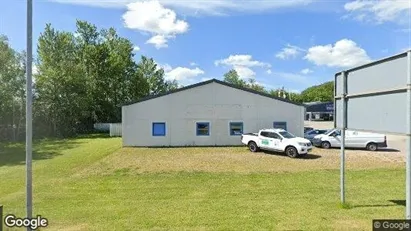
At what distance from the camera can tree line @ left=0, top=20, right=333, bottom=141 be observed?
35.1 m

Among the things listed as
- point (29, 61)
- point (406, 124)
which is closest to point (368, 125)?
point (406, 124)

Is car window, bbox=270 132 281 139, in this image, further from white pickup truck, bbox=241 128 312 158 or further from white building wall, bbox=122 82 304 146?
white building wall, bbox=122 82 304 146

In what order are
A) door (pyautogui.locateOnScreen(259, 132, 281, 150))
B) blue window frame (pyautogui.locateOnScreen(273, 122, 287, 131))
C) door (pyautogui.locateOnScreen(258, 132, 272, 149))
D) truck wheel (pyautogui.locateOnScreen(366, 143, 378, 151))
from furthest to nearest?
blue window frame (pyautogui.locateOnScreen(273, 122, 287, 131))
truck wheel (pyautogui.locateOnScreen(366, 143, 378, 151))
door (pyautogui.locateOnScreen(258, 132, 272, 149))
door (pyautogui.locateOnScreen(259, 132, 281, 150))

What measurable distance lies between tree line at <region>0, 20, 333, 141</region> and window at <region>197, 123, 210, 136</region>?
1533 cm

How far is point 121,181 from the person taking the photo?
12336 millimetres

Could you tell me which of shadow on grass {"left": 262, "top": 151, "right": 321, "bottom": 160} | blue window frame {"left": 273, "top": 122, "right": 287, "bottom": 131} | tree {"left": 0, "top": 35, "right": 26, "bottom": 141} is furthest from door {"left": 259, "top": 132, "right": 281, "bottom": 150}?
tree {"left": 0, "top": 35, "right": 26, "bottom": 141}

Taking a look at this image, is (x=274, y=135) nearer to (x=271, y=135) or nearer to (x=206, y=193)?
(x=271, y=135)

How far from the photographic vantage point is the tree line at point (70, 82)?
115ft

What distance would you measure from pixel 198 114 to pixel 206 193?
1462 centimetres

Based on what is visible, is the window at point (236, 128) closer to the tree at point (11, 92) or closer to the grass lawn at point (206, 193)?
the grass lawn at point (206, 193)

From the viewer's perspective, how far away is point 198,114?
24.5m

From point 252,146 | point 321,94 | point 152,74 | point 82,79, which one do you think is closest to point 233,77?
point 152,74

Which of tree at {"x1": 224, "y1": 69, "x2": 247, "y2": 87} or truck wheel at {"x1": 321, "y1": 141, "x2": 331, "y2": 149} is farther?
tree at {"x1": 224, "y1": 69, "x2": 247, "y2": 87}

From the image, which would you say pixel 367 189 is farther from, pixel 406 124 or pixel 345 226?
pixel 406 124
